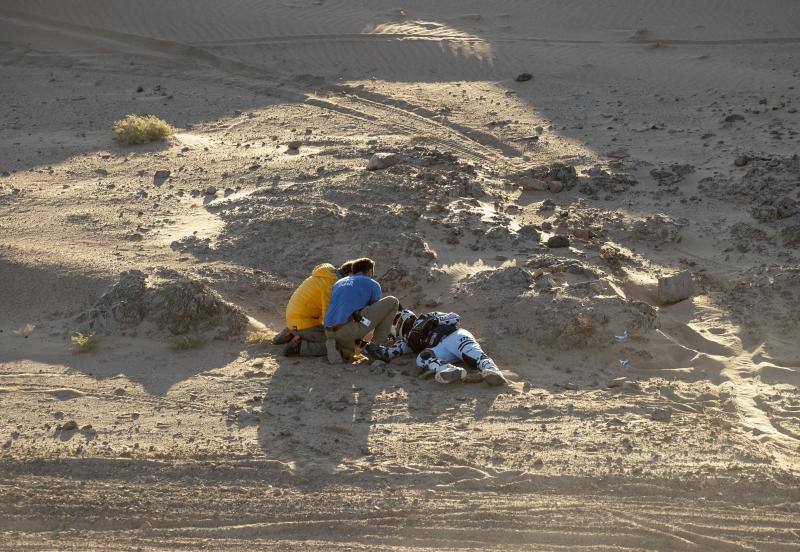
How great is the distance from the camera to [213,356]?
824cm

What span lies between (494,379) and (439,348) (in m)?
0.61

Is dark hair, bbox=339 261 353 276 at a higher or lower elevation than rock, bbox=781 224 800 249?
lower

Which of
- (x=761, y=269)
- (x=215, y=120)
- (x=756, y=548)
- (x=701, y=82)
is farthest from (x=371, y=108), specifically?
(x=756, y=548)

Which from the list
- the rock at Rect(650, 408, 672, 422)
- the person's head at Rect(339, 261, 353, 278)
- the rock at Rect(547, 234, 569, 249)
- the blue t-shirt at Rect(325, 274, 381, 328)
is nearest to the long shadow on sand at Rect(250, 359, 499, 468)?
the blue t-shirt at Rect(325, 274, 381, 328)

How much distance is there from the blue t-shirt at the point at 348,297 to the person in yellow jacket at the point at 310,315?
15 centimetres

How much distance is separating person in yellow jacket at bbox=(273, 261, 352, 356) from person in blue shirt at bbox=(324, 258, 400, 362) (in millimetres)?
153

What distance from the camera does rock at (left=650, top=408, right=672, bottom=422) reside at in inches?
283

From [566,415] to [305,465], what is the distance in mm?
1976

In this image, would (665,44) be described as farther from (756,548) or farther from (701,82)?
(756,548)

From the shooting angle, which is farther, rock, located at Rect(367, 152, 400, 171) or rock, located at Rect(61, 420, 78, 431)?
rock, located at Rect(367, 152, 400, 171)

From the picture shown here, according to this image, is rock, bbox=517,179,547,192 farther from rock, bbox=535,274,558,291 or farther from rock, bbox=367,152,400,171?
rock, bbox=535,274,558,291

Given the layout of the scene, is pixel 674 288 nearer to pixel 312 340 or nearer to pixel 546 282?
pixel 546 282

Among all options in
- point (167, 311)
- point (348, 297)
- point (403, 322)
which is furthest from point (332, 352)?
point (167, 311)

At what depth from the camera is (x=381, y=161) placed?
38.1ft
